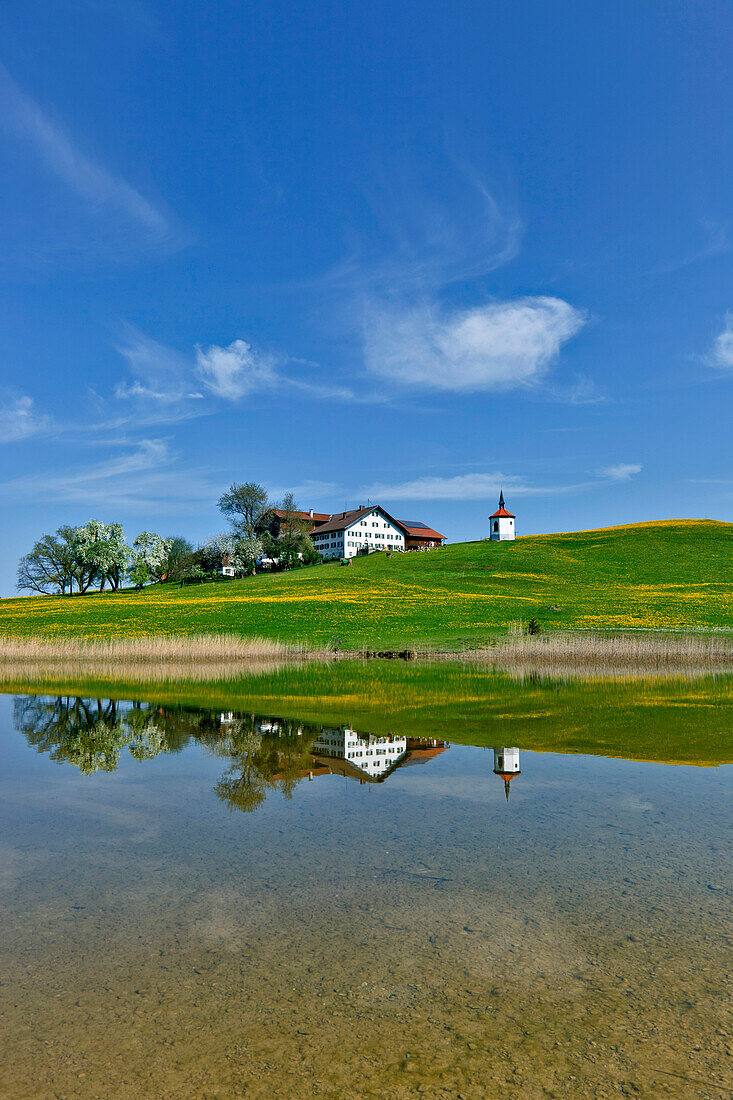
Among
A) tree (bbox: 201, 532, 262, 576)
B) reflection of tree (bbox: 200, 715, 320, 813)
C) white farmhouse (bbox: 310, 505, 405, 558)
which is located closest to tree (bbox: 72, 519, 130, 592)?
tree (bbox: 201, 532, 262, 576)

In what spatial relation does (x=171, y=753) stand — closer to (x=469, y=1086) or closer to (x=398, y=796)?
(x=398, y=796)

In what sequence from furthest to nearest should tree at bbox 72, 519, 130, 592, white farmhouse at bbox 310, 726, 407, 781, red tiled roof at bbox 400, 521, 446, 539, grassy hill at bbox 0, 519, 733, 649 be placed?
red tiled roof at bbox 400, 521, 446, 539 < tree at bbox 72, 519, 130, 592 < grassy hill at bbox 0, 519, 733, 649 < white farmhouse at bbox 310, 726, 407, 781

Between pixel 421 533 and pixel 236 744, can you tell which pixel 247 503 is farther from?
pixel 236 744

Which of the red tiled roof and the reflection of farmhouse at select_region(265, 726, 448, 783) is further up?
the red tiled roof

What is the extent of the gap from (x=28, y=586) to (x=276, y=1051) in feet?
380

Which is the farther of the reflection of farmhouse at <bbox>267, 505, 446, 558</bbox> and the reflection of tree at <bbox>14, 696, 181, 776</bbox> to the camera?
the reflection of farmhouse at <bbox>267, 505, 446, 558</bbox>

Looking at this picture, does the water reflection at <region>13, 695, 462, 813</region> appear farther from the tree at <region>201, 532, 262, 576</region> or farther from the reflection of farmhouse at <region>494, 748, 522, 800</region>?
the tree at <region>201, 532, 262, 576</region>

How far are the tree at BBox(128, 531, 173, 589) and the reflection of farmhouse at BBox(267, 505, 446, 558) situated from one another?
77.9 ft

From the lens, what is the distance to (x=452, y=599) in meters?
61.1

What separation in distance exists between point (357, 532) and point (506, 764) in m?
124

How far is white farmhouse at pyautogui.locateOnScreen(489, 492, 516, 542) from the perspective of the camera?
4510 inches

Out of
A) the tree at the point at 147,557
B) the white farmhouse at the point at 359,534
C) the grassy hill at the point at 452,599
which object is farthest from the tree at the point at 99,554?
the white farmhouse at the point at 359,534

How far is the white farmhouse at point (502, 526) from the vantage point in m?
115

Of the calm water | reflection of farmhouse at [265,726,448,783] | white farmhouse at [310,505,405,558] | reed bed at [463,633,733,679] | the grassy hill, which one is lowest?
the calm water
